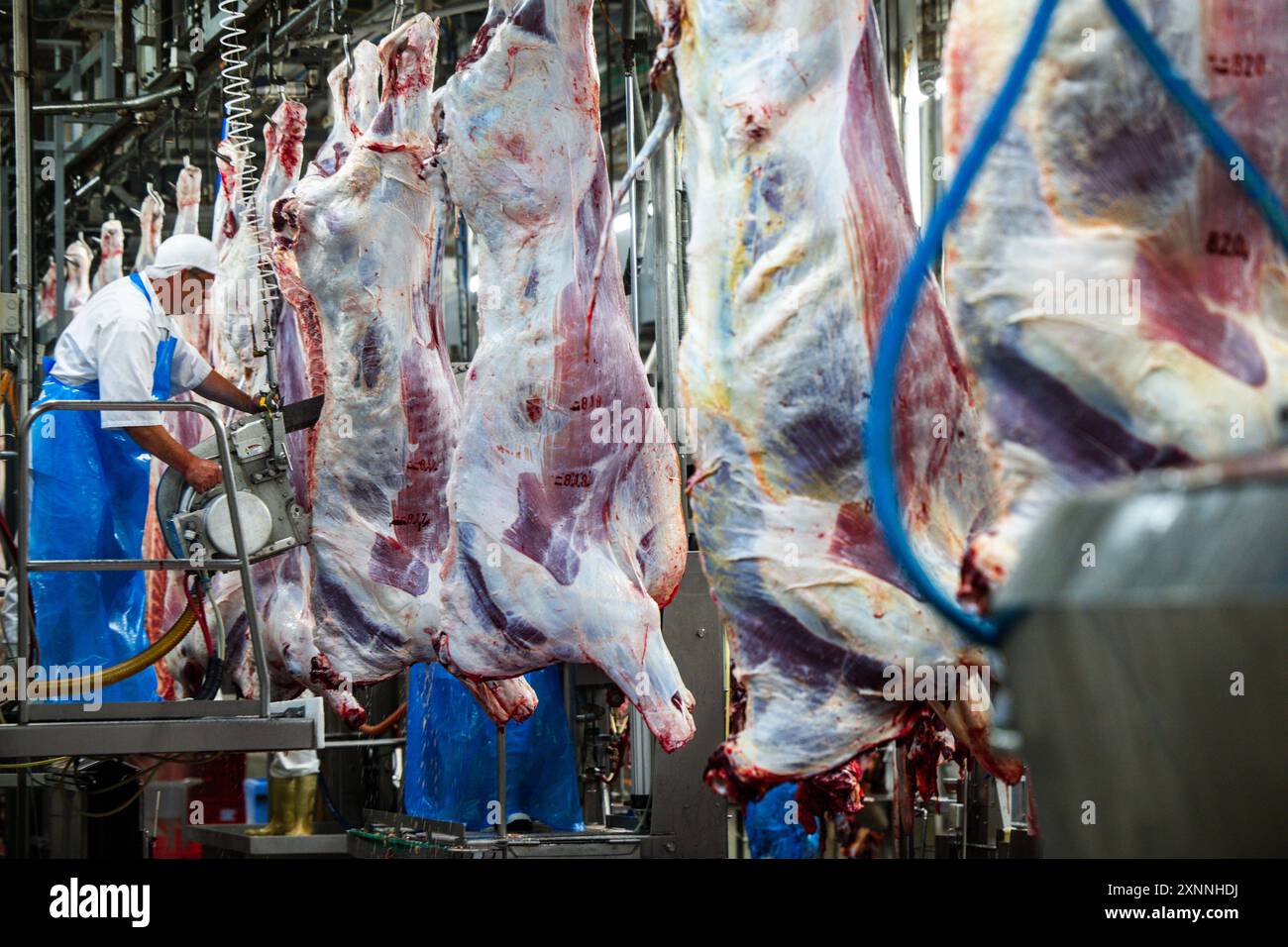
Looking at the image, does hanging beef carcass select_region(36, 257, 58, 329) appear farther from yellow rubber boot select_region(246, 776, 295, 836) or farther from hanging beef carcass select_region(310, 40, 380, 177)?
hanging beef carcass select_region(310, 40, 380, 177)

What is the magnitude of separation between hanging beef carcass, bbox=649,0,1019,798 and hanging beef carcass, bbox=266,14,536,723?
2409mm

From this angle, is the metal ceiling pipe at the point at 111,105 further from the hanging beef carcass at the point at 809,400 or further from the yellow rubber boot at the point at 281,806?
the hanging beef carcass at the point at 809,400

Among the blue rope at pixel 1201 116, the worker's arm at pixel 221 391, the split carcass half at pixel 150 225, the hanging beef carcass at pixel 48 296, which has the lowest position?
the blue rope at pixel 1201 116

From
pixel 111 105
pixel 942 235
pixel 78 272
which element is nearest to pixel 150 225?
pixel 111 105

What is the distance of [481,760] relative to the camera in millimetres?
7445

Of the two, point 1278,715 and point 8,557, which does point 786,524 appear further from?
point 8,557

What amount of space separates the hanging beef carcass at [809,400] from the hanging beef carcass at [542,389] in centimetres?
116

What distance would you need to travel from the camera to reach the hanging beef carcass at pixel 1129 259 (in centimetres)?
304

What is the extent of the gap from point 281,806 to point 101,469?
2.70 meters

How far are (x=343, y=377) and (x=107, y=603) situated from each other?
143 cm

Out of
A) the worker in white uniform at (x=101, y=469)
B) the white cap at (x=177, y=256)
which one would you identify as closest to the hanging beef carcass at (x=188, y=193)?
the white cap at (x=177, y=256)

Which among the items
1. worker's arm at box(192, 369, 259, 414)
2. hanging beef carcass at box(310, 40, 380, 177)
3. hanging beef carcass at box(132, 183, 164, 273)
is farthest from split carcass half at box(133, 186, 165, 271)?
hanging beef carcass at box(310, 40, 380, 177)

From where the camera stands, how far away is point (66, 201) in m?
13.5
